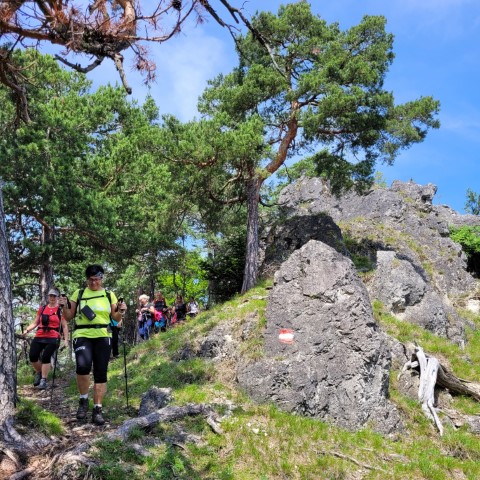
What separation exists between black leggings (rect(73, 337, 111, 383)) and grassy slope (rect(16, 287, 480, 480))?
95 cm

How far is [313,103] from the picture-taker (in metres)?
16.8

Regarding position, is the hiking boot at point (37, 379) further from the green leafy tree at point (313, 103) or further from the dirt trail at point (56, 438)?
the green leafy tree at point (313, 103)

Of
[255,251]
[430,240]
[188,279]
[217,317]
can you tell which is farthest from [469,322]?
[188,279]

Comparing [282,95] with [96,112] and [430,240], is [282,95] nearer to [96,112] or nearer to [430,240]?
[96,112]

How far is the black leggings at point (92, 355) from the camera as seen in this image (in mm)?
6160

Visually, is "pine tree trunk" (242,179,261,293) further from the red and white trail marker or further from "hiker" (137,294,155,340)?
the red and white trail marker

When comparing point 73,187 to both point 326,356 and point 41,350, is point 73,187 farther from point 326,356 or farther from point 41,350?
point 326,356

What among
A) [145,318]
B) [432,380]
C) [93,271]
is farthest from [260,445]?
[145,318]

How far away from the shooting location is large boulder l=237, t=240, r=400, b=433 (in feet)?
26.4

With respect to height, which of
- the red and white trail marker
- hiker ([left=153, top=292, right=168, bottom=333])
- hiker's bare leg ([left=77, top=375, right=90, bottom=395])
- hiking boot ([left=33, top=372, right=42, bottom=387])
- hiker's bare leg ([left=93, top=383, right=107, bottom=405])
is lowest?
hiking boot ([left=33, top=372, right=42, bottom=387])

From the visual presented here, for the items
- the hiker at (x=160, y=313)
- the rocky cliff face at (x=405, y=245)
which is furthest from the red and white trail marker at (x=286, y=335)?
the hiker at (x=160, y=313)

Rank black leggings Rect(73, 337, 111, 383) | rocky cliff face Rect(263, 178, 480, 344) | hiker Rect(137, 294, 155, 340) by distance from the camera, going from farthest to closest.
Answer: hiker Rect(137, 294, 155, 340)
rocky cliff face Rect(263, 178, 480, 344)
black leggings Rect(73, 337, 111, 383)

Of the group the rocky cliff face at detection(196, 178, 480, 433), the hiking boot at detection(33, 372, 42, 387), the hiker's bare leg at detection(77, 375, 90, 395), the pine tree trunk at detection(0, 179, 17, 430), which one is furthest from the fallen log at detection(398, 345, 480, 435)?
the pine tree trunk at detection(0, 179, 17, 430)

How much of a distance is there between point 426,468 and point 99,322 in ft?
16.8
